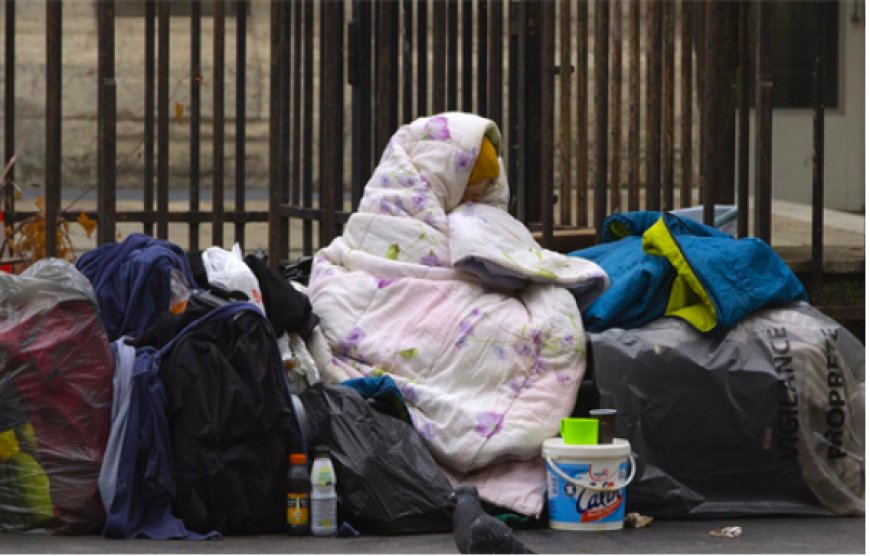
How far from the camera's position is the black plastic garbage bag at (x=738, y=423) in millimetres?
5285

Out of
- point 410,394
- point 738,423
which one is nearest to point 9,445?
point 410,394

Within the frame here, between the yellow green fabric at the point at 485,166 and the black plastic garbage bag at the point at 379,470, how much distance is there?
1.10 m

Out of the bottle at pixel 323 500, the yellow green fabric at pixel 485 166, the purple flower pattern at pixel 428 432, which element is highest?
the yellow green fabric at pixel 485 166

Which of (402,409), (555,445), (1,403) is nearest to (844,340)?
(555,445)

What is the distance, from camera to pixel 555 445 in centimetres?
509

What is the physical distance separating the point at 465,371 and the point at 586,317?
0.52 m

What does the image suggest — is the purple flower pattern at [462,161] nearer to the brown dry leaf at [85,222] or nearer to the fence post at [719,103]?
the fence post at [719,103]

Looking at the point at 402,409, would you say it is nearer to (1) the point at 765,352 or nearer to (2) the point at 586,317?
(2) the point at 586,317

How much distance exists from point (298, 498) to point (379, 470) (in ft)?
0.89

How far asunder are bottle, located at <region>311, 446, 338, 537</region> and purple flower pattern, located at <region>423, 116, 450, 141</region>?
4.68 feet

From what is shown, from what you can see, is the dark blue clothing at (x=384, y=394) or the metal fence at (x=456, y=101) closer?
the dark blue clothing at (x=384, y=394)

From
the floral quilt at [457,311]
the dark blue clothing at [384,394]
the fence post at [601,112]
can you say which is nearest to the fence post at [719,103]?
the fence post at [601,112]

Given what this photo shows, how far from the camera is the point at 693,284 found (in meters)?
5.44

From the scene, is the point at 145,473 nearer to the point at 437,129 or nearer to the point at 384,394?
the point at 384,394
